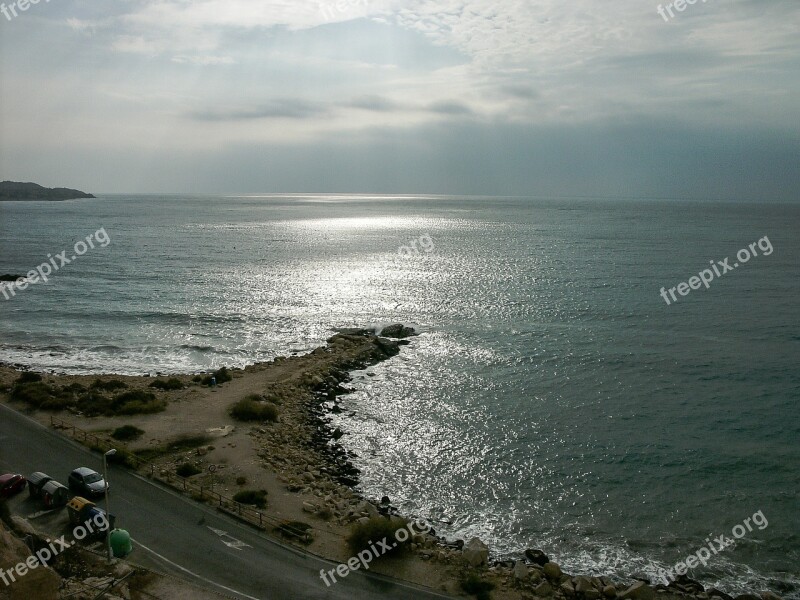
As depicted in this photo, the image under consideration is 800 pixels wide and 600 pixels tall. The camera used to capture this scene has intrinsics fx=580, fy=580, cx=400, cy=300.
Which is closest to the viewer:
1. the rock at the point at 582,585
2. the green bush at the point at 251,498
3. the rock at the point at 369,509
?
the rock at the point at 582,585

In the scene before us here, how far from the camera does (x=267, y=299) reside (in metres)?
90.3

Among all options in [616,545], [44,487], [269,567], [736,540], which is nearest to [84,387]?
[44,487]

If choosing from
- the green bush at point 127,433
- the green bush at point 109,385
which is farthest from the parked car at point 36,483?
the green bush at point 109,385

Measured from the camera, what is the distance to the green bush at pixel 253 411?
4119cm

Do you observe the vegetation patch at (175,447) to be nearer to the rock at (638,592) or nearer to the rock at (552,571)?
the rock at (552,571)

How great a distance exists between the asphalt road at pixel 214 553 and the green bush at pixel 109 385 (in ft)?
51.6

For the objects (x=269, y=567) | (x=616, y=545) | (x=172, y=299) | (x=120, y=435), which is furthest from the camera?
(x=172, y=299)

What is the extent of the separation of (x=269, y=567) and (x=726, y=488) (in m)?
26.3

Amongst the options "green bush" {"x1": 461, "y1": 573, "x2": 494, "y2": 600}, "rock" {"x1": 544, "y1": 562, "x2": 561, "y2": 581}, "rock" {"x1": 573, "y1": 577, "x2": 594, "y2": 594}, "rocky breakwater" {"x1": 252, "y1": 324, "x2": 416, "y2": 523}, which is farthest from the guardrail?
"rock" {"x1": 573, "y1": 577, "x2": 594, "y2": 594}

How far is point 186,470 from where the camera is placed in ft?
104

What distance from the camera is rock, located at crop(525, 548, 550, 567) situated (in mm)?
26766

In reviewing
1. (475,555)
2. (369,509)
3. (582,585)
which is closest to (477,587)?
(475,555)

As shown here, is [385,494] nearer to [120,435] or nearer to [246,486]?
[246,486]

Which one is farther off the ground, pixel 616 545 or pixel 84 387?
pixel 84 387
